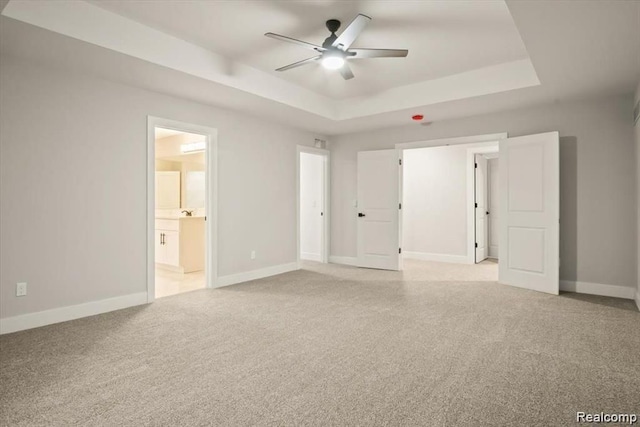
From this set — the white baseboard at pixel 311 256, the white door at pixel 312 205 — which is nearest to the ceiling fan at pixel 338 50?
the white door at pixel 312 205

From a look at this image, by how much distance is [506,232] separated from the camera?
5160 mm

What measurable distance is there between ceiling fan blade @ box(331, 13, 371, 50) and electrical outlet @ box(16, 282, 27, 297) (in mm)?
3530

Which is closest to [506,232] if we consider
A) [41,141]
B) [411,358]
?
[411,358]

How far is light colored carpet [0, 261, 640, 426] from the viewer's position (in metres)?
2.02

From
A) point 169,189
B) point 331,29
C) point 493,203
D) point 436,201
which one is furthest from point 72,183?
point 493,203

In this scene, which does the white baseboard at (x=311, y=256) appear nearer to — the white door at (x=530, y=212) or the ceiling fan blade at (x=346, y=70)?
the white door at (x=530, y=212)

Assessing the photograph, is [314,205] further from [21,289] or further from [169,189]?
[21,289]

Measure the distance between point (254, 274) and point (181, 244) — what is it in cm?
148

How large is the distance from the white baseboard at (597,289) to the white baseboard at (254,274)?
13.0 feet

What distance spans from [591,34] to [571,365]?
2.51 meters

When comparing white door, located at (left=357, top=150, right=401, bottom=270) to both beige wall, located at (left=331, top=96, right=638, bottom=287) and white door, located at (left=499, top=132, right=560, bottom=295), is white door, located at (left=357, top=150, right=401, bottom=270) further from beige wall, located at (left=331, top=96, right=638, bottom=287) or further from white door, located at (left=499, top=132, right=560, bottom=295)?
beige wall, located at (left=331, top=96, right=638, bottom=287)

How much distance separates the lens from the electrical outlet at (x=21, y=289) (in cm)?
335

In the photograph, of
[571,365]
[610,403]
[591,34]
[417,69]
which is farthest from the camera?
[417,69]

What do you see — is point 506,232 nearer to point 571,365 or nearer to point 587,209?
point 587,209
